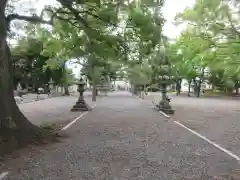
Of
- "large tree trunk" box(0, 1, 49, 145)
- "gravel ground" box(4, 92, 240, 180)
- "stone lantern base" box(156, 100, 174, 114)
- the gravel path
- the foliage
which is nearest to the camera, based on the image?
"gravel ground" box(4, 92, 240, 180)

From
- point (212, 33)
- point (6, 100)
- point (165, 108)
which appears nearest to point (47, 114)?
point (165, 108)

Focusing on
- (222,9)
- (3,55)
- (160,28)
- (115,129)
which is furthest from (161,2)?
(222,9)

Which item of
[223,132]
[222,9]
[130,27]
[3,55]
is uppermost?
[222,9]

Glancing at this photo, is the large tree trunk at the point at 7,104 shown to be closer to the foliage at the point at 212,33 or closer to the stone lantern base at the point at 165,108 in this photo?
the stone lantern base at the point at 165,108

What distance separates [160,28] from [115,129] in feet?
14.2

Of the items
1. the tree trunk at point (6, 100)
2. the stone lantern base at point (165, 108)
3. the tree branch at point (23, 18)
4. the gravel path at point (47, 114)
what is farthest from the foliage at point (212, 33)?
the tree trunk at point (6, 100)

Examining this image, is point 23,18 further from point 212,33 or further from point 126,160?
point 212,33

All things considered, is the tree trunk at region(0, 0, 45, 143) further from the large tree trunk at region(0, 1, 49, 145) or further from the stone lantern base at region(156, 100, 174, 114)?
the stone lantern base at region(156, 100, 174, 114)

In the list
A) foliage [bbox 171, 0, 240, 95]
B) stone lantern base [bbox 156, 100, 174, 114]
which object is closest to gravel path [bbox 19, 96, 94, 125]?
stone lantern base [bbox 156, 100, 174, 114]

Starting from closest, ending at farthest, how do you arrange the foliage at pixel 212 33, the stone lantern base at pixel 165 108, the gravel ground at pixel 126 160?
the gravel ground at pixel 126 160 < the stone lantern base at pixel 165 108 < the foliage at pixel 212 33

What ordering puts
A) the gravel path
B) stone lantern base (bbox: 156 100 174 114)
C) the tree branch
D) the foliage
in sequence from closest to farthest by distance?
the tree branch
the gravel path
stone lantern base (bbox: 156 100 174 114)
the foliage

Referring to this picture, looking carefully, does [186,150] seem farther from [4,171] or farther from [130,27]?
[130,27]

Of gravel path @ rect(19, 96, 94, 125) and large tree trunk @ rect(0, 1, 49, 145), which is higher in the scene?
large tree trunk @ rect(0, 1, 49, 145)

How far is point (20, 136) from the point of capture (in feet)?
34.0
